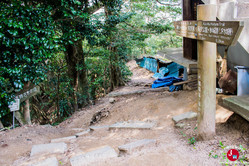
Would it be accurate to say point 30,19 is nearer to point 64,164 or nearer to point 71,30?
point 71,30

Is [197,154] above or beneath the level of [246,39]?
beneath

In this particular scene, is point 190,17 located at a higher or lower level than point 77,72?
higher

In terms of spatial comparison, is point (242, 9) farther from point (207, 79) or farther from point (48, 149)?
point (48, 149)

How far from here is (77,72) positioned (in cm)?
1072

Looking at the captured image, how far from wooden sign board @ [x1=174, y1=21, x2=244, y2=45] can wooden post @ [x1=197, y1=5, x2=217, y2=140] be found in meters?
0.19

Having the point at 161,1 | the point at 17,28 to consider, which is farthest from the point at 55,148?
the point at 161,1

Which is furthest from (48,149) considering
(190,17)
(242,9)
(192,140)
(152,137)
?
(190,17)

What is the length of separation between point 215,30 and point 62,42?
4679mm

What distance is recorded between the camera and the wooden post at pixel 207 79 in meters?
3.55

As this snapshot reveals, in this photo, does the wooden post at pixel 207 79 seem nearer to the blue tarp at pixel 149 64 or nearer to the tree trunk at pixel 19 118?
the tree trunk at pixel 19 118

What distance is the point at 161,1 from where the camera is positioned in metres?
13.8

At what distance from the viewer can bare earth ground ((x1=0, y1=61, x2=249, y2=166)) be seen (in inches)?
134

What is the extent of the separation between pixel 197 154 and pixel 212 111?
77 centimetres

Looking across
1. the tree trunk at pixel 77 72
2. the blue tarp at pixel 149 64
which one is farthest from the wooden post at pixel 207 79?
the blue tarp at pixel 149 64
